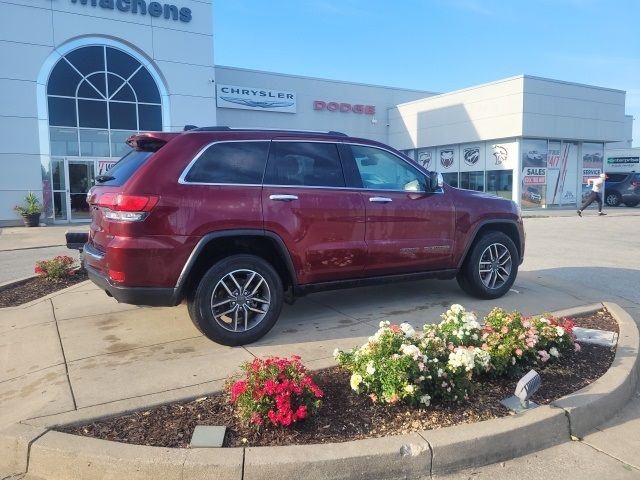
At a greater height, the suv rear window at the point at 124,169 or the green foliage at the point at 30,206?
the suv rear window at the point at 124,169

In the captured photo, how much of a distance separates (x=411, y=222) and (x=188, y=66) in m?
19.4

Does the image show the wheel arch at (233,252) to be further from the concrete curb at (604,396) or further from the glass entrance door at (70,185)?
the glass entrance door at (70,185)

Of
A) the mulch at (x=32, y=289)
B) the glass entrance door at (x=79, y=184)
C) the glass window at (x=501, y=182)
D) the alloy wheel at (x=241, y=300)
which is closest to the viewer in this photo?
the alloy wheel at (x=241, y=300)

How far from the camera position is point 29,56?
765 inches

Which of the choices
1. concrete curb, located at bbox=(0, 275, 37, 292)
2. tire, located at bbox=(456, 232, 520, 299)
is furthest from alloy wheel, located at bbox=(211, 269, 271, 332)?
concrete curb, located at bbox=(0, 275, 37, 292)

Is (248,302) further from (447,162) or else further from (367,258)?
(447,162)

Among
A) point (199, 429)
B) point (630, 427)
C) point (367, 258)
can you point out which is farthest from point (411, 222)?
point (199, 429)

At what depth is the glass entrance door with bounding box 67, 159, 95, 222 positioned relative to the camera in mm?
20938

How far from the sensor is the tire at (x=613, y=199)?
28.3 m

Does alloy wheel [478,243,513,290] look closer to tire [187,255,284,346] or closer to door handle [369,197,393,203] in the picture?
door handle [369,197,393,203]

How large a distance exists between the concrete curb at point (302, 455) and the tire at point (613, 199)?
2919 cm

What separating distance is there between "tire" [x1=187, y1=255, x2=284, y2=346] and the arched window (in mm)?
18120

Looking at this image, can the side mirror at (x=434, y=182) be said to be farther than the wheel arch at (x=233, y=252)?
Yes

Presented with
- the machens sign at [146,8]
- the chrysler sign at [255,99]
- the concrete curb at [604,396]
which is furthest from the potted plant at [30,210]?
the concrete curb at [604,396]
